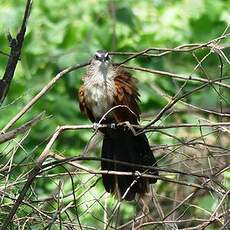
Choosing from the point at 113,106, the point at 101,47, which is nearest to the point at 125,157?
the point at 113,106

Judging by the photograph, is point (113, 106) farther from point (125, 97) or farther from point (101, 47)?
point (101, 47)

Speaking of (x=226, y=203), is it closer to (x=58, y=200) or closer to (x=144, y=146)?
(x=58, y=200)

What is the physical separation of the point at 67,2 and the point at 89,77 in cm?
224

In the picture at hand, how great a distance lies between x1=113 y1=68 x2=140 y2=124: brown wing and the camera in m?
3.99

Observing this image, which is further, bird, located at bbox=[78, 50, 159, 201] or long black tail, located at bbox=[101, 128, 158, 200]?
bird, located at bbox=[78, 50, 159, 201]

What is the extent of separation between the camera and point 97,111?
4.15 metres

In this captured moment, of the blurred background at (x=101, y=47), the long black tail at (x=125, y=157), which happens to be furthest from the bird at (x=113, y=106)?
the blurred background at (x=101, y=47)

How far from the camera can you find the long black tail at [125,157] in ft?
11.7

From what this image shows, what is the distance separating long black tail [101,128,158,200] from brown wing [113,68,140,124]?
101 millimetres

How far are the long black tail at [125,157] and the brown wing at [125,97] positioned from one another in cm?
10

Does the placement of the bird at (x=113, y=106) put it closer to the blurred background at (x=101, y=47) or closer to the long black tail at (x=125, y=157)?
the long black tail at (x=125, y=157)

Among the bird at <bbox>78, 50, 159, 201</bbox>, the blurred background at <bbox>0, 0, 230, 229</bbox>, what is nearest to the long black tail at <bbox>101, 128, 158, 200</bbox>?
the bird at <bbox>78, 50, 159, 201</bbox>

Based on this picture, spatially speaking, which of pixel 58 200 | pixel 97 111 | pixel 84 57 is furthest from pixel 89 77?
pixel 58 200

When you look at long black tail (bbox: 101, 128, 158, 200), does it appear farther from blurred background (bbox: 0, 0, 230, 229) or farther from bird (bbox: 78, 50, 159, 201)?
blurred background (bbox: 0, 0, 230, 229)
